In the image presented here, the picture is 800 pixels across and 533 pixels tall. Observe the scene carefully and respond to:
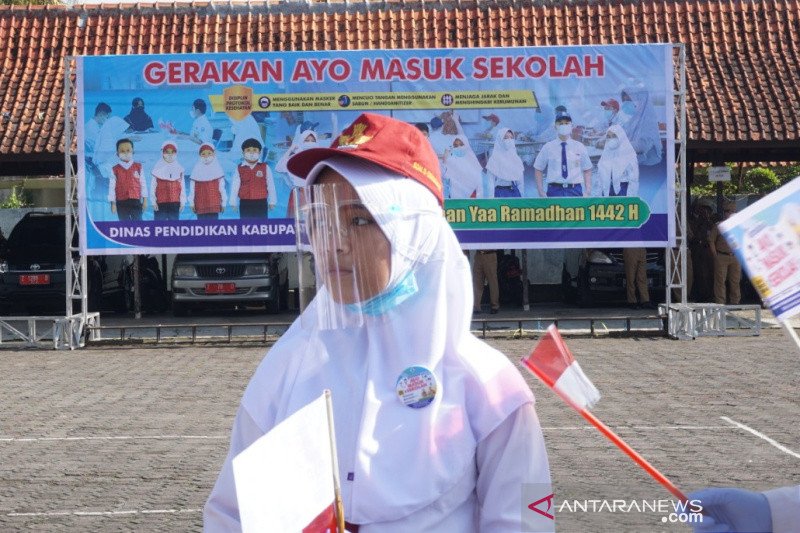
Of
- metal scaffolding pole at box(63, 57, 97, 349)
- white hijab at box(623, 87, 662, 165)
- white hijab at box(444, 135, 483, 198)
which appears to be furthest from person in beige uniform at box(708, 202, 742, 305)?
metal scaffolding pole at box(63, 57, 97, 349)

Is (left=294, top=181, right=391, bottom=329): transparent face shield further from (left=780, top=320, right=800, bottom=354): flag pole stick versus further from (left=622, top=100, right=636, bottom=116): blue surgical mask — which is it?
(left=622, top=100, right=636, bottom=116): blue surgical mask

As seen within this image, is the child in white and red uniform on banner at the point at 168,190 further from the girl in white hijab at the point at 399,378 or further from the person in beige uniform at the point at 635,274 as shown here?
the girl in white hijab at the point at 399,378

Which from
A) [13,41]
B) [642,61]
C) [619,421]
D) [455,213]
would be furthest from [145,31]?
[619,421]

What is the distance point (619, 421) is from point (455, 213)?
711cm

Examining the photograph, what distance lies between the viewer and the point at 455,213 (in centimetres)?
1778

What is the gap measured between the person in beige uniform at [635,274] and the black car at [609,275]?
0.78 feet

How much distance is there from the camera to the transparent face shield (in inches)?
115

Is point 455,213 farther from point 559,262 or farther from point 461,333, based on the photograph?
point 461,333

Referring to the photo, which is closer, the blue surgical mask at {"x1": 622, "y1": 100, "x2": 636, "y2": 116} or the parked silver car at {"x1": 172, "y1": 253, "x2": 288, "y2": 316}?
the blue surgical mask at {"x1": 622, "y1": 100, "x2": 636, "y2": 116}

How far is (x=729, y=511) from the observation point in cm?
290

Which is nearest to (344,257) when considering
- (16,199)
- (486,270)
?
(486,270)

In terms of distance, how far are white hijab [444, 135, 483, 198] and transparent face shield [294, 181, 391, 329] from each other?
14626mm

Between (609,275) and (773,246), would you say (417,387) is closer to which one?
(773,246)

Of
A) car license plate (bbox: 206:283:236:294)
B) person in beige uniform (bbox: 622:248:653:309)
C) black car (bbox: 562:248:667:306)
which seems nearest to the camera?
car license plate (bbox: 206:283:236:294)
